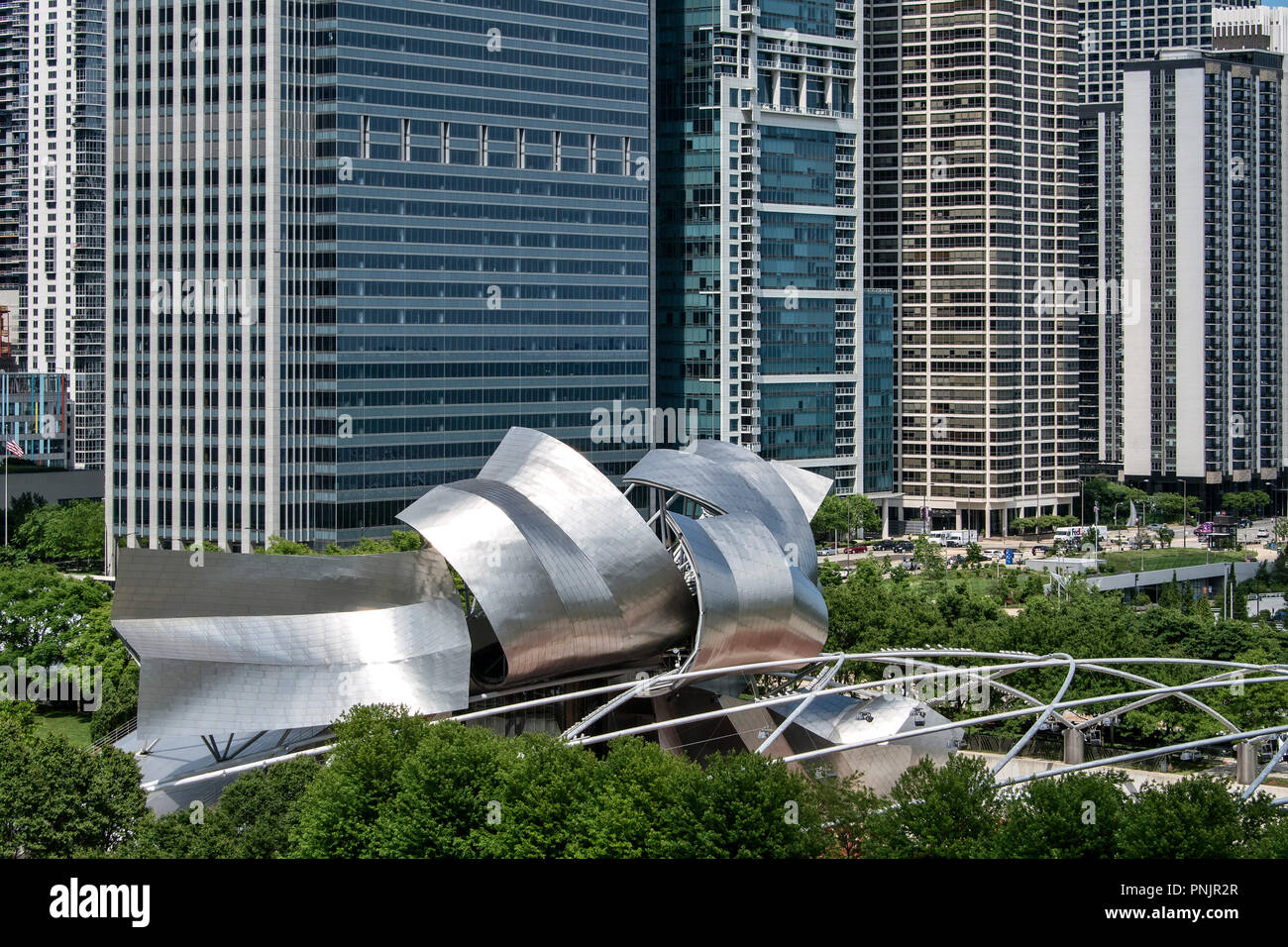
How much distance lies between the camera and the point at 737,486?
67938 mm

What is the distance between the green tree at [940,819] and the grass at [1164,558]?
84.4 m

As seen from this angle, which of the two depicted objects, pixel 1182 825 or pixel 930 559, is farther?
pixel 930 559

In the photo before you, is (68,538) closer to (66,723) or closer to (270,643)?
(66,723)

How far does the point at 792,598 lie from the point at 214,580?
18.4 metres

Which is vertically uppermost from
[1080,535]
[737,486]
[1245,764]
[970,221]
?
[970,221]

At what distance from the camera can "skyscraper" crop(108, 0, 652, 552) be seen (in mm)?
106750

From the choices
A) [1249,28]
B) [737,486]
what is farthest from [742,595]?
[1249,28]

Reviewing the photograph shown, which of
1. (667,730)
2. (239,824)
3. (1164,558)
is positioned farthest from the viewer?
(1164,558)

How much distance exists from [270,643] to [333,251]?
2022 inches

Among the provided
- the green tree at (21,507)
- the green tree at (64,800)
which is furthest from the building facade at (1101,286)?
the green tree at (64,800)

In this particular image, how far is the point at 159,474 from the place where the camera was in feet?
367

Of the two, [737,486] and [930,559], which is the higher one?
[737,486]

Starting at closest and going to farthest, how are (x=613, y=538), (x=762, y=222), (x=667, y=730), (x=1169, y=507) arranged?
(x=613, y=538)
(x=667, y=730)
(x=762, y=222)
(x=1169, y=507)
